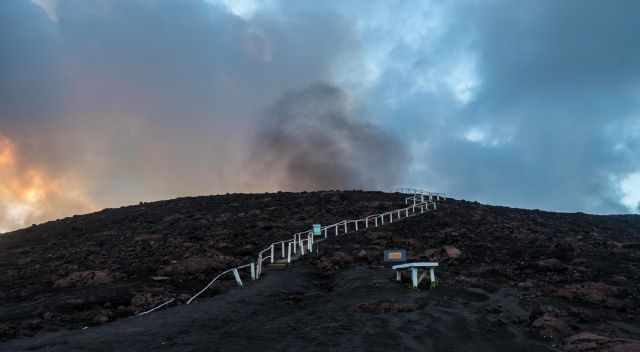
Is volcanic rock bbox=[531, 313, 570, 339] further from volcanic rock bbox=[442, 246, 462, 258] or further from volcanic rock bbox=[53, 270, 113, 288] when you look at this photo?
volcanic rock bbox=[53, 270, 113, 288]

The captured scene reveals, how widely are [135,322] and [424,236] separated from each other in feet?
71.8

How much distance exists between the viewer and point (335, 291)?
60.0 ft

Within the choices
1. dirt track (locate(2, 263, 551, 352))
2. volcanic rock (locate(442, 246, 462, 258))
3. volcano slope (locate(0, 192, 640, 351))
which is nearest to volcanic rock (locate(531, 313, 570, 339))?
volcano slope (locate(0, 192, 640, 351))

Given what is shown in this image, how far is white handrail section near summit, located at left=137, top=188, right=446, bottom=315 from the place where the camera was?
21719mm

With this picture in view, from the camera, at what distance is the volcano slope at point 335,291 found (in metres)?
11.5

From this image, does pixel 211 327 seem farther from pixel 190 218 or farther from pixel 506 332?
pixel 190 218

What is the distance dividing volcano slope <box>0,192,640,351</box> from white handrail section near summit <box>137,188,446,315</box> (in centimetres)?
80

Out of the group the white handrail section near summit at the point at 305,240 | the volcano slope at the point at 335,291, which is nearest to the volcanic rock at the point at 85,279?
the volcano slope at the point at 335,291

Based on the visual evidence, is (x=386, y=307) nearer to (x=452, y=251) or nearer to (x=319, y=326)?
(x=319, y=326)

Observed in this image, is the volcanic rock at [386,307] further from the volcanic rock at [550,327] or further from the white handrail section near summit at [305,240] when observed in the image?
the white handrail section near summit at [305,240]

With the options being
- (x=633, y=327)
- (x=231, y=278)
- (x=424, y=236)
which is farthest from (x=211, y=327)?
(x=424, y=236)

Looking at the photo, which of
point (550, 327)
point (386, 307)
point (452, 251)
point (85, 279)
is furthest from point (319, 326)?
point (85, 279)

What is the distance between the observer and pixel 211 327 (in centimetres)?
1279

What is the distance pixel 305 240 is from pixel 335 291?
12.4 m
